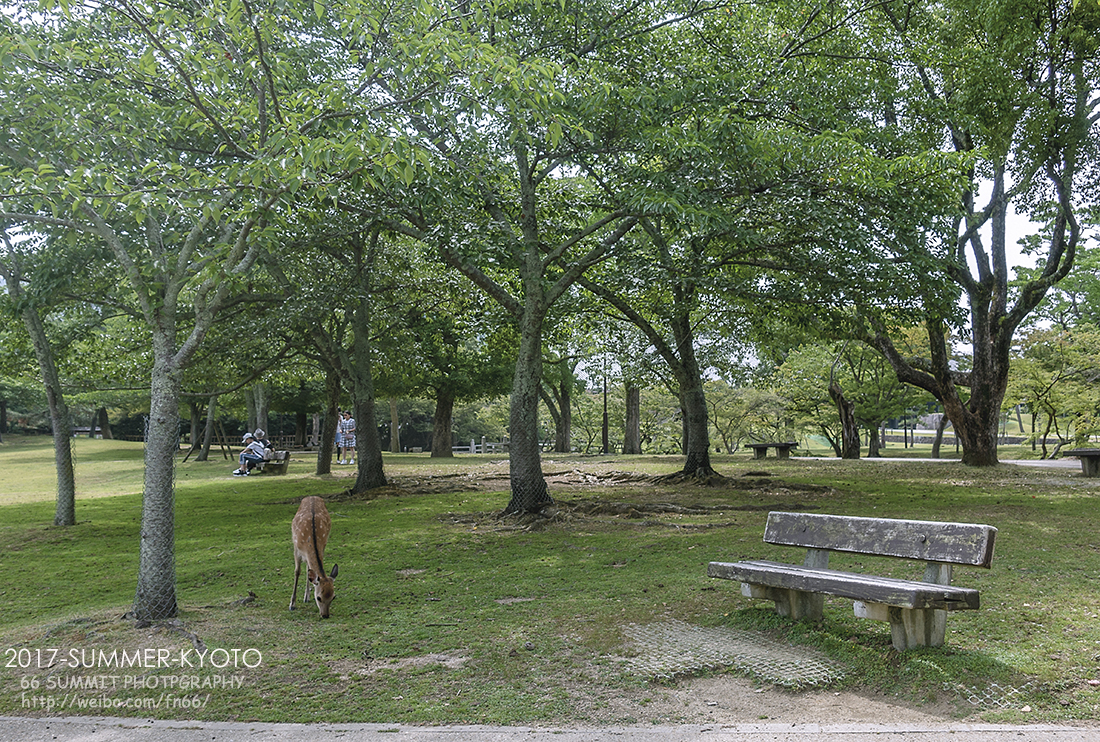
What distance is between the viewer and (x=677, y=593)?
21.0 feet

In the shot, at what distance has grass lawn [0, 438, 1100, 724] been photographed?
4199 mm

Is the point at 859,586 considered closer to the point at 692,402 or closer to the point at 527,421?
the point at 527,421

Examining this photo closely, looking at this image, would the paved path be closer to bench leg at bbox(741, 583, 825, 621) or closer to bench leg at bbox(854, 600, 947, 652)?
bench leg at bbox(854, 600, 947, 652)

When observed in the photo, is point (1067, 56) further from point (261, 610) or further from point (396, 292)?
point (261, 610)

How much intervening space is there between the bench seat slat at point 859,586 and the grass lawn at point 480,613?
38cm

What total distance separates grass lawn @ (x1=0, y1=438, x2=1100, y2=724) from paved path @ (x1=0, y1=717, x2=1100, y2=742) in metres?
0.15

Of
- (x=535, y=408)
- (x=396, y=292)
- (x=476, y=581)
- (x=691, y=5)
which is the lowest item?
(x=476, y=581)

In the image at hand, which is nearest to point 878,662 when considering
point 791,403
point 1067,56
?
point 1067,56

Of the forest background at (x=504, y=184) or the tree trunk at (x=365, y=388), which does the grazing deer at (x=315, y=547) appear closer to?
the forest background at (x=504, y=184)

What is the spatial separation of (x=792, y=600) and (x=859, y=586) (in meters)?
0.92

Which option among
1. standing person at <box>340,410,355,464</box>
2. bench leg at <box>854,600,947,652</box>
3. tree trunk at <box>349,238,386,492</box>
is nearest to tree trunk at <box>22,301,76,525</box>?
tree trunk at <box>349,238,386,492</box>

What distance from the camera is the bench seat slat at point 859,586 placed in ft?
13.8

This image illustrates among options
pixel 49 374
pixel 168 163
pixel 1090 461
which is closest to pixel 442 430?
pixel 49 374

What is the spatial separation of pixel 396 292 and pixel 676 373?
6.26 m
